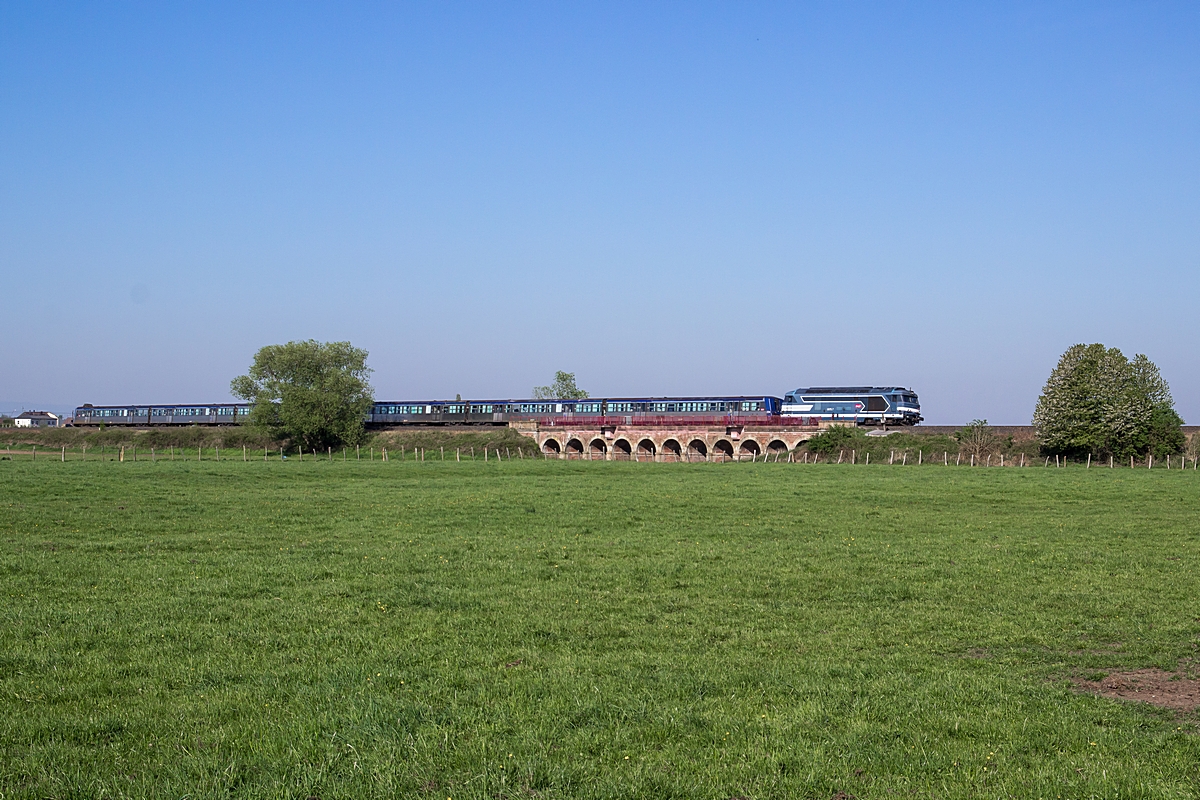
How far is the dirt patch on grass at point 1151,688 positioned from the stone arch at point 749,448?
83.5 metres

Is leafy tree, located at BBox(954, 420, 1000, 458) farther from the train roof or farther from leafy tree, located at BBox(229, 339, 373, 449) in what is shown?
leafy tree, located at BBox(229, 339, 373, 449)

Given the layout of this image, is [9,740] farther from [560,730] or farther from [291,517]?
[291,517]

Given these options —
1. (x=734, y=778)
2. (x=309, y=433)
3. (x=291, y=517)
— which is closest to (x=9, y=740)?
(x=734, y=778)

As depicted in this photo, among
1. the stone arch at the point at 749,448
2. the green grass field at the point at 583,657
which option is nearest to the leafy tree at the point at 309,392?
the stone arch at the point at 749,448

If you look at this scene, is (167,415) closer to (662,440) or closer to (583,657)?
(662,440)

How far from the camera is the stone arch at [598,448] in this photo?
Result: 10269 cm

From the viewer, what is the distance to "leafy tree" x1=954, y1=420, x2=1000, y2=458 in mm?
→ 78375

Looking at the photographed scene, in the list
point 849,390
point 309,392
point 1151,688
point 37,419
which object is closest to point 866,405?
point 849,390

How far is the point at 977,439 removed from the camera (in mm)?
80250

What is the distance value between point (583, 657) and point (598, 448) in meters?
93.6

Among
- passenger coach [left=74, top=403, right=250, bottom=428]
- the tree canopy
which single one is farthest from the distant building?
the tree canopy

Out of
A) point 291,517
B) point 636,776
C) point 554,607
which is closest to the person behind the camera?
point 636,776

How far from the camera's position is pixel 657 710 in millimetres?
9055

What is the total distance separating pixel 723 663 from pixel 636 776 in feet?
12.9
